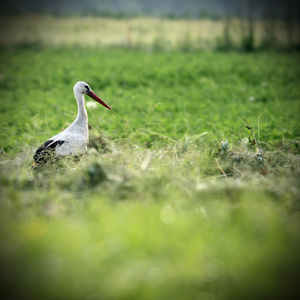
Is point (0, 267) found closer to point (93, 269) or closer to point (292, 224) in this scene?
point (93, 269)

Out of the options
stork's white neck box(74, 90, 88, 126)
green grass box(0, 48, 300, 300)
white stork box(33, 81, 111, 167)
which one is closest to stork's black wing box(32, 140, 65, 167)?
white stork box(33, 81, 111, 167)

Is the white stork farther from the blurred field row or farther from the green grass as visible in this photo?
the blurred field row

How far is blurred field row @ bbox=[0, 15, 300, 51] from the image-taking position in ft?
56.1

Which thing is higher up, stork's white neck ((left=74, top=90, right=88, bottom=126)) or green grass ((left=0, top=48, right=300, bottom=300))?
stork's white neck ((left=74, top=90, right=88, bottom=126))

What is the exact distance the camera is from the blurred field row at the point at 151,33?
17109 millimetres

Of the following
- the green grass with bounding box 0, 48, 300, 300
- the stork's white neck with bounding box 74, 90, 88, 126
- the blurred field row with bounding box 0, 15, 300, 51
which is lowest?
the green grass with bounding box 0, 48, 300, 300

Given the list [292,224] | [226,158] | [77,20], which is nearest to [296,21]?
[77,20]

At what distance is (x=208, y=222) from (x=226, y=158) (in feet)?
5.16

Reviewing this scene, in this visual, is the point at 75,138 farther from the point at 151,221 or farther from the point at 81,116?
the point at 151,221

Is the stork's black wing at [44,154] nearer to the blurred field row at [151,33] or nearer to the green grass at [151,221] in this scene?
the green grass at [151,221]

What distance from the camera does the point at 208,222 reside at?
9.12 ft

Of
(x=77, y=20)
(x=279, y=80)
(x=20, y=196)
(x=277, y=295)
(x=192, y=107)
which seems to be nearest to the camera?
(x=277, y=295)

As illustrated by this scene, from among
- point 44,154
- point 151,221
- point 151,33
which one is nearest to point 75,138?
point 44,154

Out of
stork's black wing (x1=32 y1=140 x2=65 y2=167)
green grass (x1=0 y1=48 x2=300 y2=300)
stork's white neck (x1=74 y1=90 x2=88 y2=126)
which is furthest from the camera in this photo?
stork's white neck (x1=74 y1=90 x2=88 y2=126)
